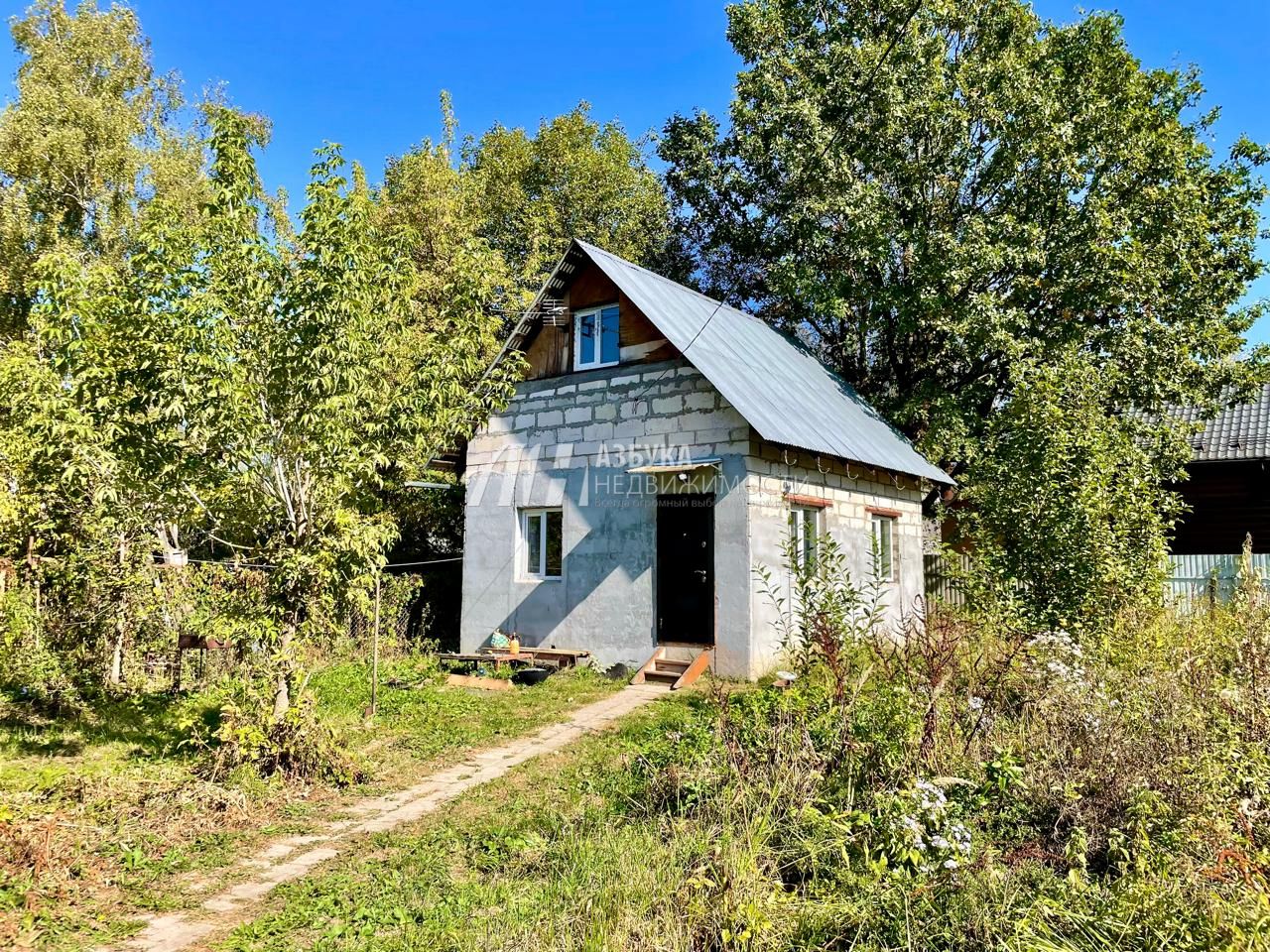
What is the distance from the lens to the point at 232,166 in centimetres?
660

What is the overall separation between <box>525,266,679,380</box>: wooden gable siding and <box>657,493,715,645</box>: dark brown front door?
93.8 inches

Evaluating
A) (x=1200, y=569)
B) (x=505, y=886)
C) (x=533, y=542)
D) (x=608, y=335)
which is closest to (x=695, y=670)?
(x=533, y=542)

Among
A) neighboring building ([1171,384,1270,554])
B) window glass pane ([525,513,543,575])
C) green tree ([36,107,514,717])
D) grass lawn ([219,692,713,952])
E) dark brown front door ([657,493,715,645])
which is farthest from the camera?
neighboring building ([1171,384,1270,554])

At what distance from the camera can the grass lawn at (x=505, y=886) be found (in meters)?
3.74

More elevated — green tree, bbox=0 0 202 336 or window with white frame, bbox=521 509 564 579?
green tree, bbox=0 0 202 336

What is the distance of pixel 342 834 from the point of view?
563 centimetres

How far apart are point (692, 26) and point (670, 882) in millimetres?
10718

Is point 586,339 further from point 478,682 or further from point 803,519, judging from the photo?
point 478,682

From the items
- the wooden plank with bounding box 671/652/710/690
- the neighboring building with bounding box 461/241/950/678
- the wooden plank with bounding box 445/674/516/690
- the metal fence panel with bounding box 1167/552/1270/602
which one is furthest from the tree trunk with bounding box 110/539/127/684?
the metal fence panel with bounding box 1167/552/1270/602

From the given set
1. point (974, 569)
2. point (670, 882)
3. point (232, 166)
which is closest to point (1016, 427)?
point (974, 569)

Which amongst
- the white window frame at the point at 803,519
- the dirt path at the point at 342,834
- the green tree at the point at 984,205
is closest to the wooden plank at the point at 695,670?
the dirt path at the point at 342,834

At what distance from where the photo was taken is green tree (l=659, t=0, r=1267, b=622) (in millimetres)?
15992

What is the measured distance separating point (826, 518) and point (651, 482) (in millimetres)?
2941

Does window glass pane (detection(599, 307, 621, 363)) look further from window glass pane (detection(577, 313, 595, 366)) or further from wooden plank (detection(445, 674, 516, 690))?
wooden plank (detection(445, 674, 516, 690))
